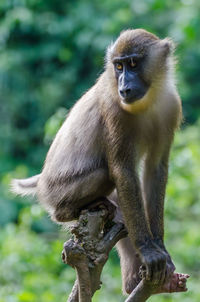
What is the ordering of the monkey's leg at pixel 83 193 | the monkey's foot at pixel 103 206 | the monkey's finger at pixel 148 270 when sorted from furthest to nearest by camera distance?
the monkey's leg at pixel 83 193
the monkey's foot at pixel 103 206
the monkey's finger at pixel 148 270

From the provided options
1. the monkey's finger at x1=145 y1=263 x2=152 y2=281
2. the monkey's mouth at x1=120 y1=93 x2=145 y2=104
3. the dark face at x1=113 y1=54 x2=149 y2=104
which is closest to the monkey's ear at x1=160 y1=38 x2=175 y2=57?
the dark face at x1=113 y1=54 x2=149 y2=104

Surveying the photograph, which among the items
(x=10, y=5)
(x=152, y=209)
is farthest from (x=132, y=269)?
(x=10, y=5)

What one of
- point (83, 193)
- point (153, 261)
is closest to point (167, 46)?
point (83, 193)

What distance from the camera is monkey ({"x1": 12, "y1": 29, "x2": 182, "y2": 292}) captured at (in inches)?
195

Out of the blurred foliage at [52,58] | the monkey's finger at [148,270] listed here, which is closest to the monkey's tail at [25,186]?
the monkey's finger at [148,270]

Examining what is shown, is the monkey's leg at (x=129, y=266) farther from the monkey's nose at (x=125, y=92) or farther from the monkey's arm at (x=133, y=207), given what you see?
the monkey's nose at (x=125, y=92)

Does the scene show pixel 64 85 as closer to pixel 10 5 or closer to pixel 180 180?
pixel 10 5

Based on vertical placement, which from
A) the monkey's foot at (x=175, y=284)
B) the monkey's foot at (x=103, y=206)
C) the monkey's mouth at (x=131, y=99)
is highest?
the monkey's mouth at (x=131, y=99)

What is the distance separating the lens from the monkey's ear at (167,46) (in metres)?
5.30

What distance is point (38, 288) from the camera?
8281mm

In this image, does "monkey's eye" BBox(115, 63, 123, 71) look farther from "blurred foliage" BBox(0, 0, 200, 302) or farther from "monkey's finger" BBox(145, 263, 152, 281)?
"blurred foliage" BBox(0, 0, 200, 302)

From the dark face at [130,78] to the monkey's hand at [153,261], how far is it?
1.10 meters

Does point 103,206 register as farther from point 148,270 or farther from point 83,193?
point 148,270

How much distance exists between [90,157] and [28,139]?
11.6 meters
